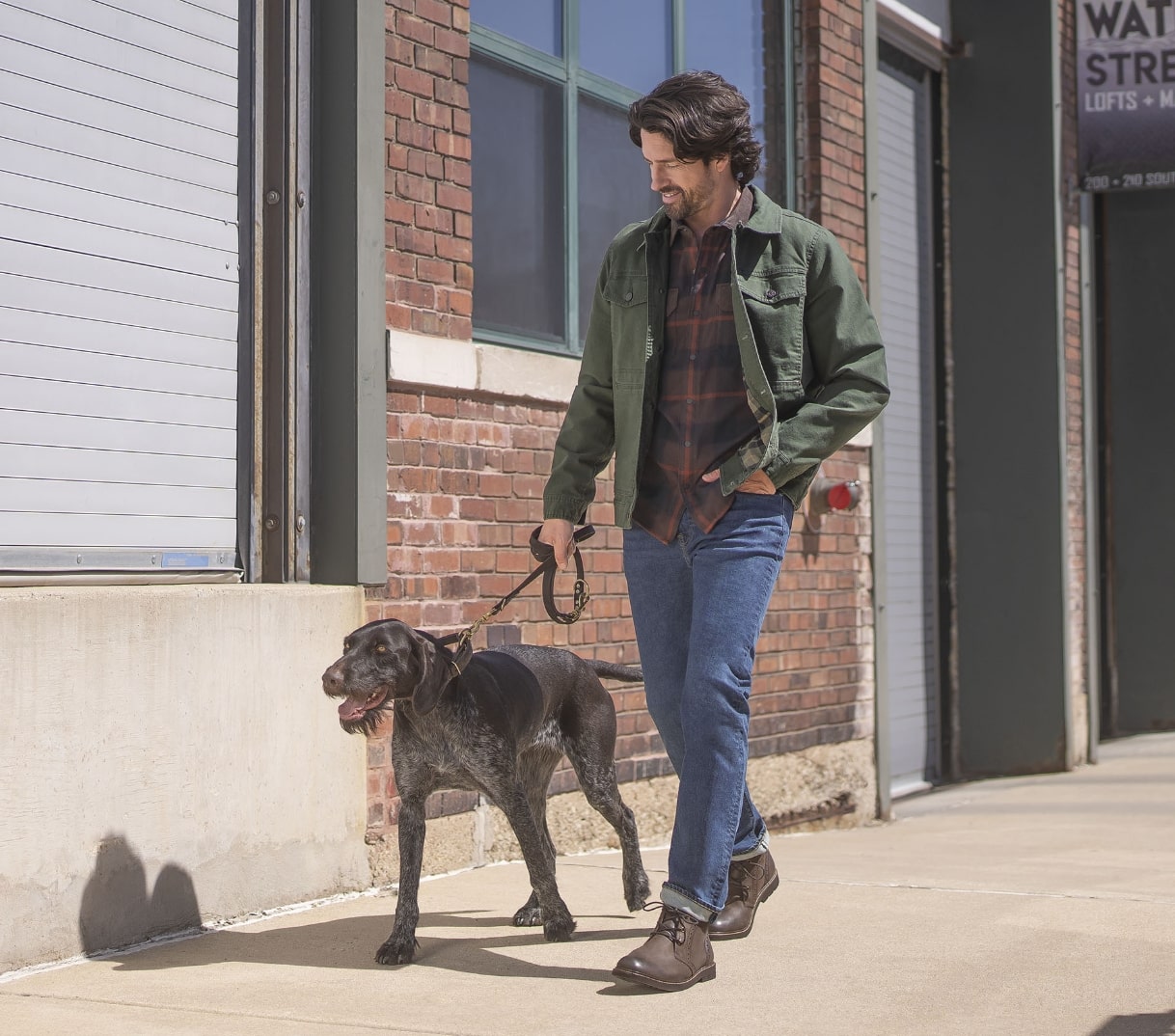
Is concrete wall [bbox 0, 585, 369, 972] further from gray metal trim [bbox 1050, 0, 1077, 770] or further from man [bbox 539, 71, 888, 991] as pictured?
gray metal trim [bbox 1050, 0, 1077, 770]

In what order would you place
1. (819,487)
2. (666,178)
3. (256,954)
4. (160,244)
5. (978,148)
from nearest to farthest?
(666,178)
(256,954)
(160,244)
(819,487)
(978,148)

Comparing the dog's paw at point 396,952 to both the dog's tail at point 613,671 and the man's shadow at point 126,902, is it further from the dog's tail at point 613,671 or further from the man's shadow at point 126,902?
the dog's tail at point 613,671

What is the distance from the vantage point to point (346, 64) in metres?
5.72

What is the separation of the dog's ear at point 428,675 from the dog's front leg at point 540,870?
0.38 meters

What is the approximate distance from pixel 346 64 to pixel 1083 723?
748 cm

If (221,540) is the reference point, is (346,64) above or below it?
above

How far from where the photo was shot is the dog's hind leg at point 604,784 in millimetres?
4957

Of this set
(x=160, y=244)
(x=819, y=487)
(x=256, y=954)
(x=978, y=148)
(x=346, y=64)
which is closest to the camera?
(x=256, y=954)

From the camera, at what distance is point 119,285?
5078 millimetres

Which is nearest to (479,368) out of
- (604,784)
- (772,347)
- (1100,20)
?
(604,784)

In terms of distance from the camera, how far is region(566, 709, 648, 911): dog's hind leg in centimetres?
496

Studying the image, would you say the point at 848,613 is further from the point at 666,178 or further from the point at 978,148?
the point at 666,178

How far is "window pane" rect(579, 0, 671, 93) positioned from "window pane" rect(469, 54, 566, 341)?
366 millimetres

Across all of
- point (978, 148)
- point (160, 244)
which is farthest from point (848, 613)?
point (160, 244)
